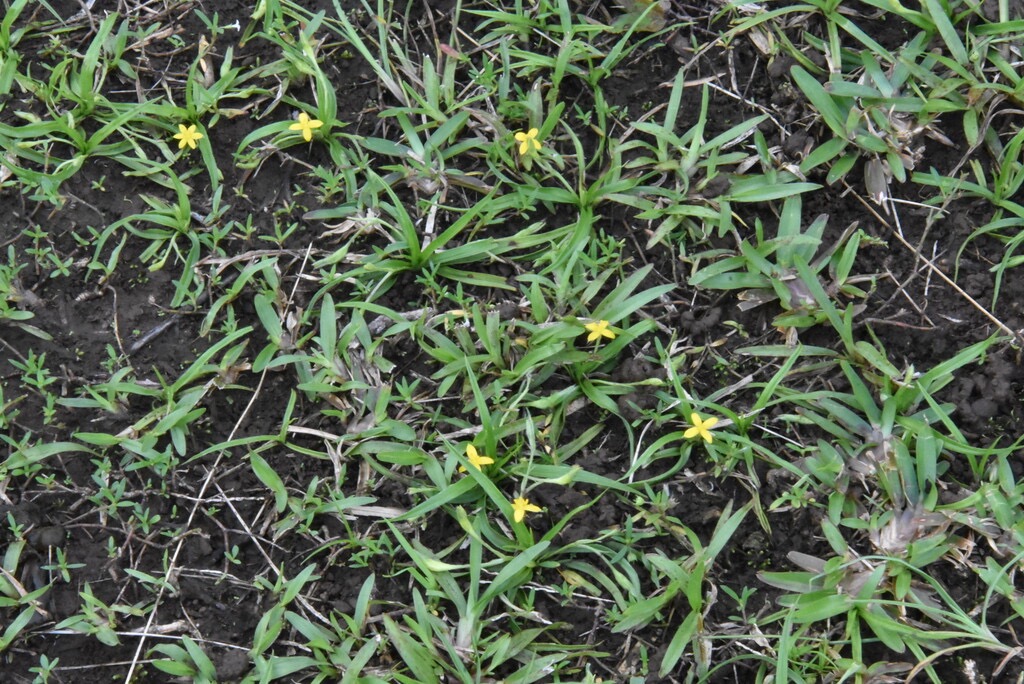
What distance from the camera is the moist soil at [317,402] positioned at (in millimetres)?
2500

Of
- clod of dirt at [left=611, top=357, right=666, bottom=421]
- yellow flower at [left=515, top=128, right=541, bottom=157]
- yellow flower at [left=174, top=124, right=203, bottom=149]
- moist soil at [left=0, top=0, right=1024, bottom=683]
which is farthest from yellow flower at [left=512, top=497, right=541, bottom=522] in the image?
yellow flower at [left=174, top=124, right=203, bottom=149]

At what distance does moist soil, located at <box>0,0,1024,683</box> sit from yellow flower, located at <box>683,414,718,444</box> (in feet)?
0.48

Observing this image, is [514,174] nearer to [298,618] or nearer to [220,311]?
[220,311]

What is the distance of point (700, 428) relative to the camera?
2498 mm

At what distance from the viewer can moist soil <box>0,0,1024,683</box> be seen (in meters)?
2.50

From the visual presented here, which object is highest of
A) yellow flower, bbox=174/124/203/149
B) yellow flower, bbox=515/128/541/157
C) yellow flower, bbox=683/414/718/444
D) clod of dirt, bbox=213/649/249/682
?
yellow flower, bbox=515/128/541/157

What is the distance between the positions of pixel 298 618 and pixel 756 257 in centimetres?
170

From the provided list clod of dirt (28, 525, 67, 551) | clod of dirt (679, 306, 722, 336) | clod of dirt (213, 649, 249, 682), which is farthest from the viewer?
clod of dirt (679, 306, 722, 336)

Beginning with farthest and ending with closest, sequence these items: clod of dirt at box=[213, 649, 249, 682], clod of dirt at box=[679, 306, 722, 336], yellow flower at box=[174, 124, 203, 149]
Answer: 1. yellow flower at box=[174, 124, 203, 149]
2. clod of dirt at box=[679, 306, 722, 336]
3. clod of dirt at box=[213, 649, 249, 682]

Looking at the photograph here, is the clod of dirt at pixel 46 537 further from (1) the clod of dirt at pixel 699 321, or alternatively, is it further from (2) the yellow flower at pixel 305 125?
(1) the clod of dirt at pixel 699 321

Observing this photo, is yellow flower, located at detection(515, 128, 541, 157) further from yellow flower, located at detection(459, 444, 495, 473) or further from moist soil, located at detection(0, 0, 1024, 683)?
yellow flower, located at detection(459, 444, 495, 473)

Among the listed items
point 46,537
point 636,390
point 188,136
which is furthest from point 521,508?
point 188,136

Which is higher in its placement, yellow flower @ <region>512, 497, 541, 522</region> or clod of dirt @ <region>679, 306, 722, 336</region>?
clod of dirt @ <region>679, 306, 722, 336</region>

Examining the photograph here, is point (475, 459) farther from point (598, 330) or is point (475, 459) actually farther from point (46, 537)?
point (46, 537)
